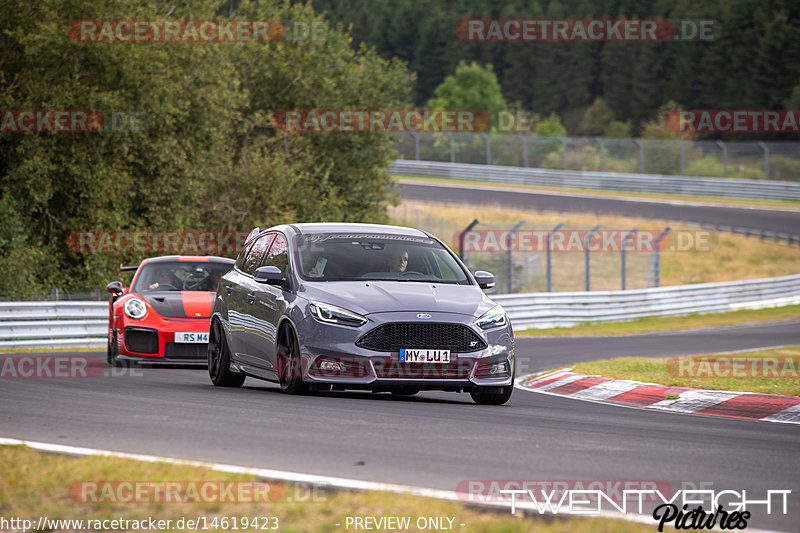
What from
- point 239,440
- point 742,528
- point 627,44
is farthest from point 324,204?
point 627,44

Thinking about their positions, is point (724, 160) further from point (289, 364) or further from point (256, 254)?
point (289, 364)

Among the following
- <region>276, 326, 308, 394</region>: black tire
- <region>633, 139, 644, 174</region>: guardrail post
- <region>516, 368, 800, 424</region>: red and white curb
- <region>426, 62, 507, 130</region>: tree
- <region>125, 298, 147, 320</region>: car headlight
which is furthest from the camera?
<region>426, 62, 507, 130</region>: tree

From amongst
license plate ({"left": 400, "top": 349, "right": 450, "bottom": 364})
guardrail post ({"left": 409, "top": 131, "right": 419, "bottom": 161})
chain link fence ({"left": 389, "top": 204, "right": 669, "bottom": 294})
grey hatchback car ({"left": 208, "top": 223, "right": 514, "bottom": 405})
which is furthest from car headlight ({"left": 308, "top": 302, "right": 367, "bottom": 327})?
guardrail post ({"left": 409, "top": 131, "right": 419, "bottom": 161})

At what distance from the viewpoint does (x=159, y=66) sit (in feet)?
92.1

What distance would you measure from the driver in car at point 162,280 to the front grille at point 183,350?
4.30 feet

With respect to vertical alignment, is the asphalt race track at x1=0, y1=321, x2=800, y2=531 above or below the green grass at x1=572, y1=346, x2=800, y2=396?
above

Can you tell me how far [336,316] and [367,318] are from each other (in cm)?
28

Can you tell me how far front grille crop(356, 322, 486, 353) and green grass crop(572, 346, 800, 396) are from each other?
3.51m

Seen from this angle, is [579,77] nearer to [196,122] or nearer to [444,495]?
[196,122]

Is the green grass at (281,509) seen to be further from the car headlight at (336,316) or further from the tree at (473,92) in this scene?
the tree at (473,92)

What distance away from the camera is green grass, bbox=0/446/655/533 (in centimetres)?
512

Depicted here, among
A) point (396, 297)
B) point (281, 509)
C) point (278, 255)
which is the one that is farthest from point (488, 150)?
point (281, 509)

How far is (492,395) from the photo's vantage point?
1078 centimetres

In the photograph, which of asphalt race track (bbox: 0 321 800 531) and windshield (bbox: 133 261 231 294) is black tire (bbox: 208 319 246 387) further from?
windshield (bbox: 133 261 231 294)
